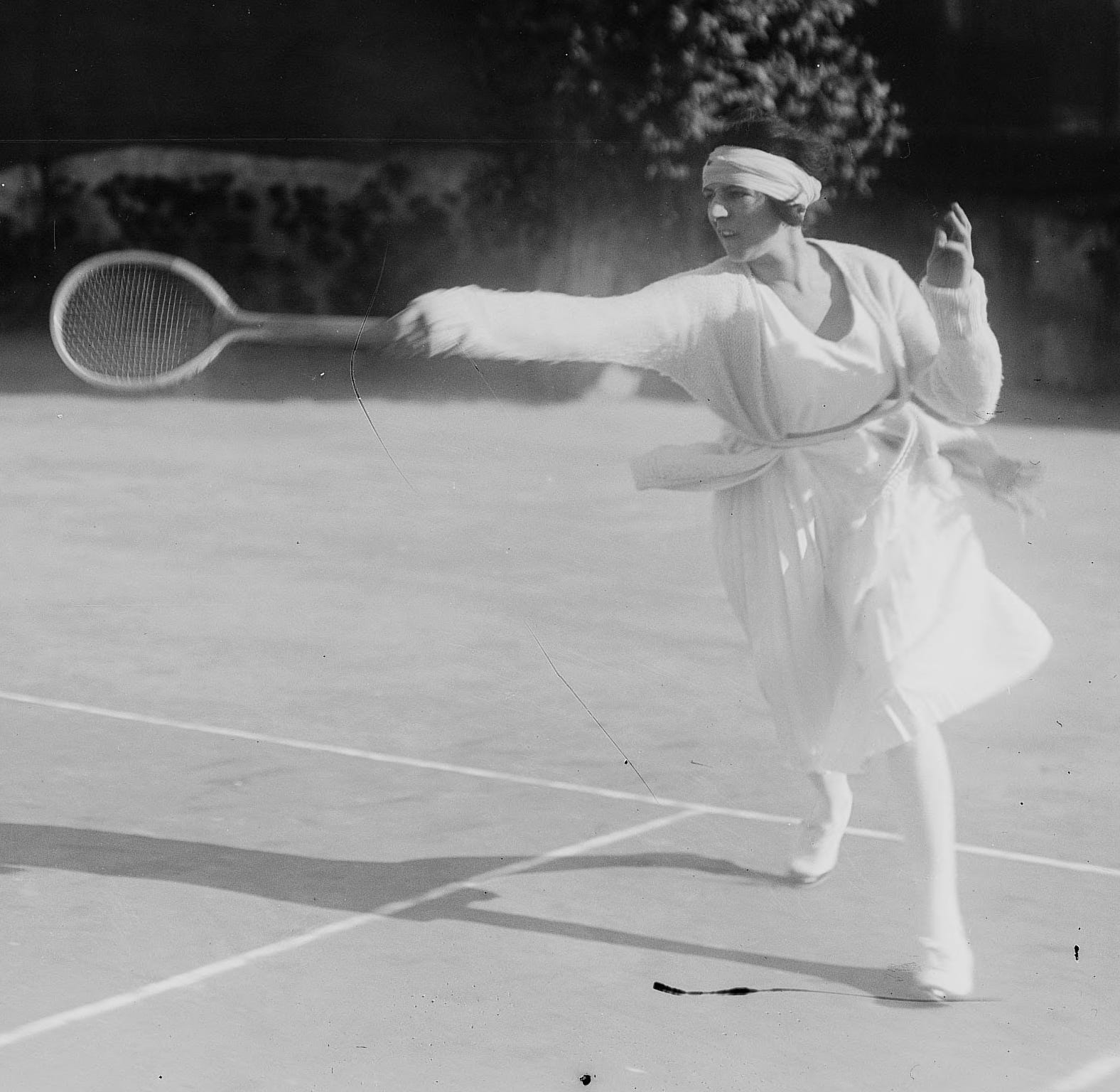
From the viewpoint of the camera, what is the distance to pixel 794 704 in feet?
16.1

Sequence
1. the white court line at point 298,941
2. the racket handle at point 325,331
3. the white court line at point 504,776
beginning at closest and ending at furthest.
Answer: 1. the racket handle at point 325,331
2. the white court line at point 298,941
3. the white court line at point 504,776

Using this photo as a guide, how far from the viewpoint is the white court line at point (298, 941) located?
14.3ft

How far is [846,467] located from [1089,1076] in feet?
4.78

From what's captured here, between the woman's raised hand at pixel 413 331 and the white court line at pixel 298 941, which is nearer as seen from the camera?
the woman's raised hand at pixel 413 331

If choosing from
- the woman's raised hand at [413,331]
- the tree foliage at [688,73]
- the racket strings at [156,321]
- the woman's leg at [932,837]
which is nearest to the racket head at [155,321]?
the racket strings at [156,321]

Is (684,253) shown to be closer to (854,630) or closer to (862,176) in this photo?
(862,176)

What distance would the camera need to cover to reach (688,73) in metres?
15.8

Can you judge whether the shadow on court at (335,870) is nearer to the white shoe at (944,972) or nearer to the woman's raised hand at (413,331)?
the white shoe at (944,972)

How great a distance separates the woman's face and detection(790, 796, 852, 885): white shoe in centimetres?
150

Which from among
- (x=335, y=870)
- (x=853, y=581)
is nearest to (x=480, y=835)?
(x=335, y=870)

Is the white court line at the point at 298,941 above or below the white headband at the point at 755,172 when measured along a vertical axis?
below

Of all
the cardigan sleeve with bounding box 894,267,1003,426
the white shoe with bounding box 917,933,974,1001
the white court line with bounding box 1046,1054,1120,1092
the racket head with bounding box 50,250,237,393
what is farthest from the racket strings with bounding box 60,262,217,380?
the white court line with bounding box 1046,1054,1120,1092

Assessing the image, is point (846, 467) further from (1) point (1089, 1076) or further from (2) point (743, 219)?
(1) point (1089, 1076)

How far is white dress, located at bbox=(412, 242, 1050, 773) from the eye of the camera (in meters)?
4.61
